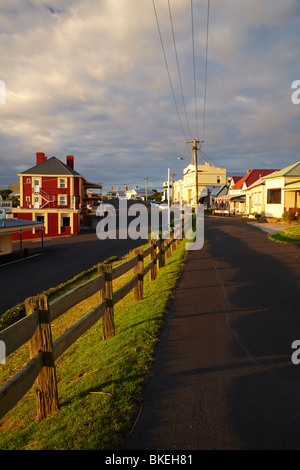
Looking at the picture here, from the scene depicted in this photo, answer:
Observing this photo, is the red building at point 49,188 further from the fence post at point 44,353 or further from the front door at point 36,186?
the fence post at point 44,353

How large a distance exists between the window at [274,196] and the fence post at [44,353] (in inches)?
1228

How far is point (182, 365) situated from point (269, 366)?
1.23 m

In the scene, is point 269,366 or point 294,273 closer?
point 269,366

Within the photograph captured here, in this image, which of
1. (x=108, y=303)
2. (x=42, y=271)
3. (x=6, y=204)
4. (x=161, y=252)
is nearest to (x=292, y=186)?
(x=161, y=252)

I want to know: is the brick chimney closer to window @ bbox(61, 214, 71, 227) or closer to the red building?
the red building

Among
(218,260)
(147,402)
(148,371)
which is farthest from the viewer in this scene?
(218,260)

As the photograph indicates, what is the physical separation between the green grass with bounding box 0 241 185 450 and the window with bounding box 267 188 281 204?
27.8 meters

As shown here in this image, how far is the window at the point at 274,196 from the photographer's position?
31.3 m
